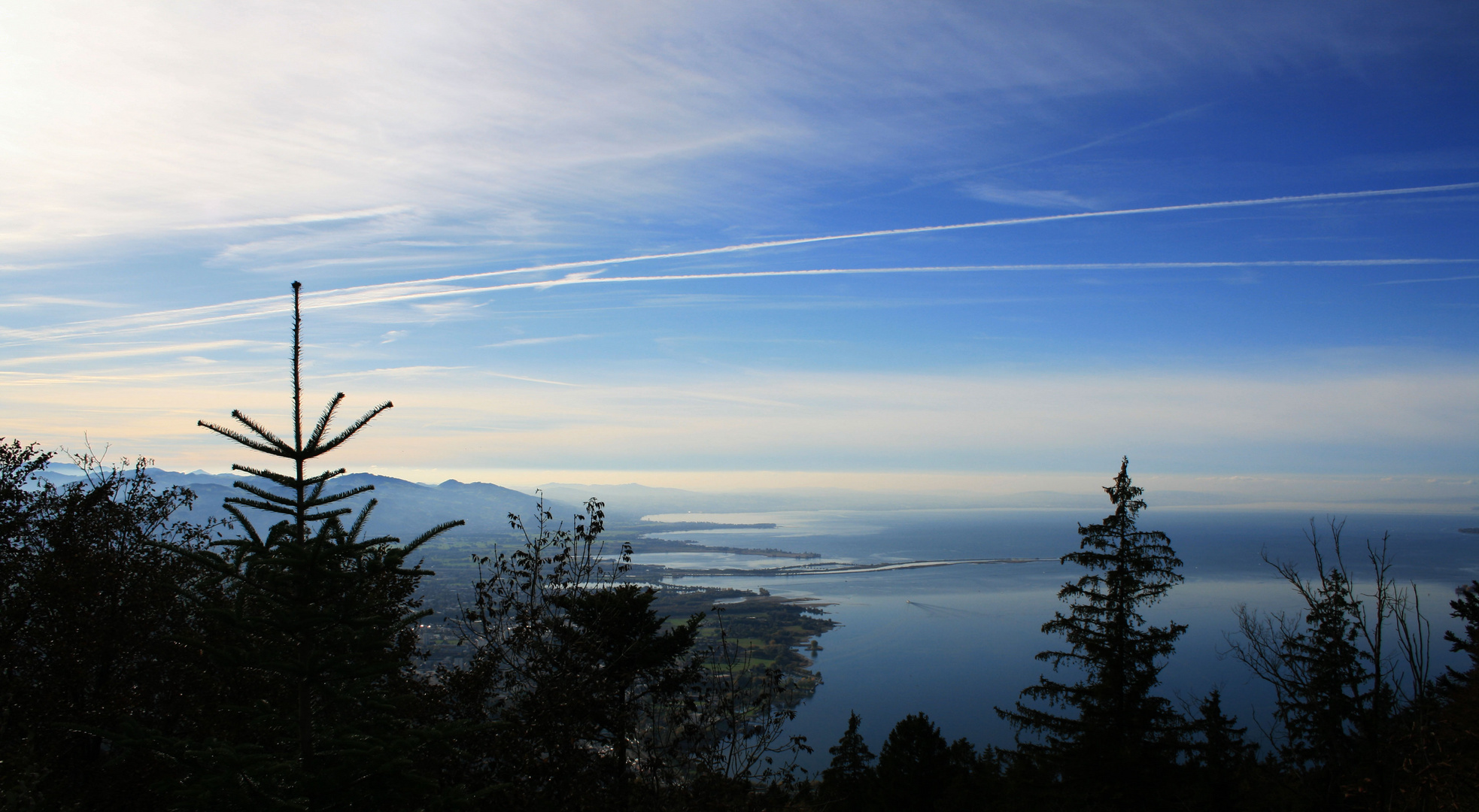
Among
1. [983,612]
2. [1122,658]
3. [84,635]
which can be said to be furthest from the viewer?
[983,612]

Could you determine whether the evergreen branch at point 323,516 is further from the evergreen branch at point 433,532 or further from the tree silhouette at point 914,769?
the tree silhouette at point 914,769

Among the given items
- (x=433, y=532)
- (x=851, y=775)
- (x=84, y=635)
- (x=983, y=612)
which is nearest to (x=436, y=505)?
(x=983, y=612)

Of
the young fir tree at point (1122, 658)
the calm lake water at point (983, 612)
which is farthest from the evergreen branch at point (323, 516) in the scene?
the young fir tree at point (1122, 658)

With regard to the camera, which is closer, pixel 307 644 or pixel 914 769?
pixel 307 644

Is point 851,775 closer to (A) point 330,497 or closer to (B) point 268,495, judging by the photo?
(A) point 330,497

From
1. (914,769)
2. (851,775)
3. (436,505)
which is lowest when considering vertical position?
(851,775)

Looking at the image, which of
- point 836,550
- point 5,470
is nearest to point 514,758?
point 5,470

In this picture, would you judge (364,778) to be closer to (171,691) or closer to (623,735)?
(623,735)

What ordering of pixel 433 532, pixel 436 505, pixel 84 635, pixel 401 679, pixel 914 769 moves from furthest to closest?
pixel 436 505, pixel 914 769, pixel 84 635, pixel 401 679, pixel 433 532
